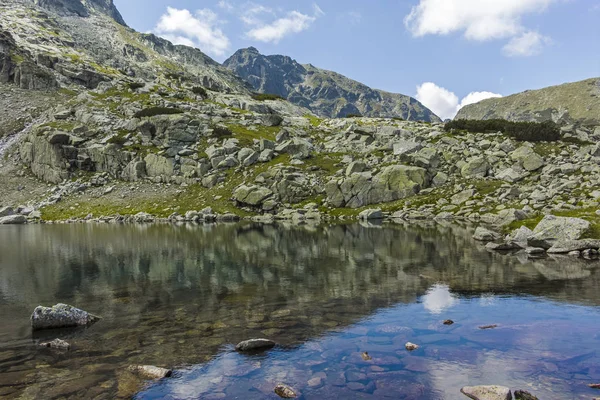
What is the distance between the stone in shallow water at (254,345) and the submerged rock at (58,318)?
30.8 feet

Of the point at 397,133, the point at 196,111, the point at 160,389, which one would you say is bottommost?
the point at 160,389

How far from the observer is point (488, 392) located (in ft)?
39.6

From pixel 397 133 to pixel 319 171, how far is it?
106 feet

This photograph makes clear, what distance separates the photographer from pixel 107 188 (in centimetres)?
10625

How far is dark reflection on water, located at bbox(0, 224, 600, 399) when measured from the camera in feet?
44.4

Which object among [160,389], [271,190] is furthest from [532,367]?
[271,190]

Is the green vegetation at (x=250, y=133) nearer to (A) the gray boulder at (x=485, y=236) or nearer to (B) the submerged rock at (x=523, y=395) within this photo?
(A) the gray boulder at (x=485, y=236)

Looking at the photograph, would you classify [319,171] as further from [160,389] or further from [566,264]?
[160,389]

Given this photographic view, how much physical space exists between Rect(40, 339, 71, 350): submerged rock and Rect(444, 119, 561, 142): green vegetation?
105 meters

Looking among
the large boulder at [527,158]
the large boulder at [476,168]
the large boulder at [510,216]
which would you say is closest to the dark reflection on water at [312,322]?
the large boulder at [510,216]

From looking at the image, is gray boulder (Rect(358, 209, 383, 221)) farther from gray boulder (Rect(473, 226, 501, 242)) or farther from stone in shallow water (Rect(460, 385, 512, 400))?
stone in shallow water (Rect(460, 385, 512, 400))

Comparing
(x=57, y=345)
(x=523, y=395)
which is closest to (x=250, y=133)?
(x=57, y=345)

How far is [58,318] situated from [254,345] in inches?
437

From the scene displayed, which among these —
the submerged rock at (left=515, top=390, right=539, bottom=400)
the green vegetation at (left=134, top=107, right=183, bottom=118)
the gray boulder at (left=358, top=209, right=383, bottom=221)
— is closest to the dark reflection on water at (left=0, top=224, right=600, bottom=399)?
the submerged rock at (left=515, top=390, right=539, bottom=400)
